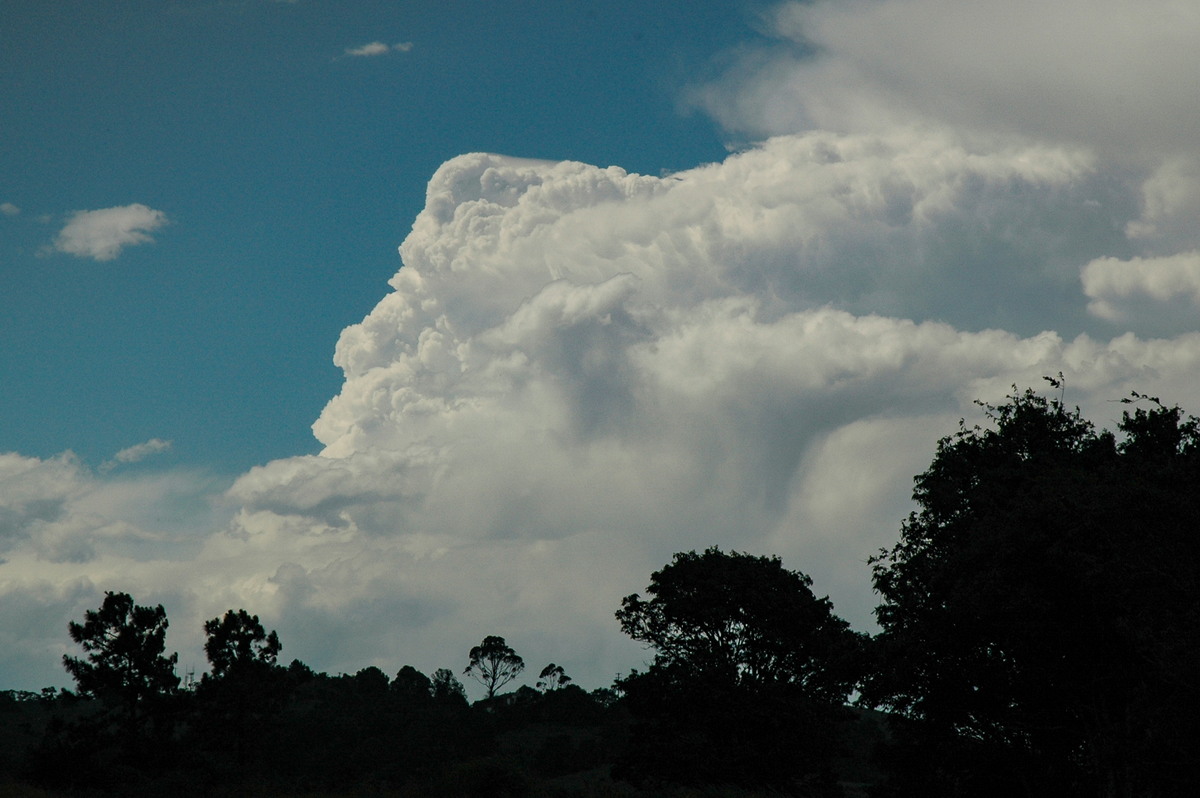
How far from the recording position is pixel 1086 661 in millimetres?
27469

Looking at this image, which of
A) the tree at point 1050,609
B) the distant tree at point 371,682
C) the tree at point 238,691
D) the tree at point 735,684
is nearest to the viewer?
the tree at point 1050,609

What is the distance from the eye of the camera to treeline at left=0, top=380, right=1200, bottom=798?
23062 mm

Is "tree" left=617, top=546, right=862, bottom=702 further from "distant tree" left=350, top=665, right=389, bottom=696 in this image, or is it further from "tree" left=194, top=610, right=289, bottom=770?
"distant tree" left=350, top=665, right=389, bottom=696

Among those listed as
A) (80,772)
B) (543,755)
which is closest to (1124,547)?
(80,772)

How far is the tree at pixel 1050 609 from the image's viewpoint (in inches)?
875

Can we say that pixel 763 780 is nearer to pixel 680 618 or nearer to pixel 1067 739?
pixel 680 618

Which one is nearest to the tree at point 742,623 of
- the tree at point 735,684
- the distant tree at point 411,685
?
the tree at point 735,684

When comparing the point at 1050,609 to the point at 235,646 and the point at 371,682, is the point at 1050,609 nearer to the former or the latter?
the point at 235,646

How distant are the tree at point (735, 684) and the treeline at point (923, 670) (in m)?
0.10

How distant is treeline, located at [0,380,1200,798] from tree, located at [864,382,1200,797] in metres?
0.07

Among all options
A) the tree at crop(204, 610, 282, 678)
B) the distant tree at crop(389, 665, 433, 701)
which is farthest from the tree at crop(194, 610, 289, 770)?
the distant tree at crop(389, 665, 433, 701)

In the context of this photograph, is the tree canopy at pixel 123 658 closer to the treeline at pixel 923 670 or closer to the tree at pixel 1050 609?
the treeline at pixel 923 670

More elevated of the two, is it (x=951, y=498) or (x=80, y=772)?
(x=951, y=498)

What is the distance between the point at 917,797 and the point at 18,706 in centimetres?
10862
